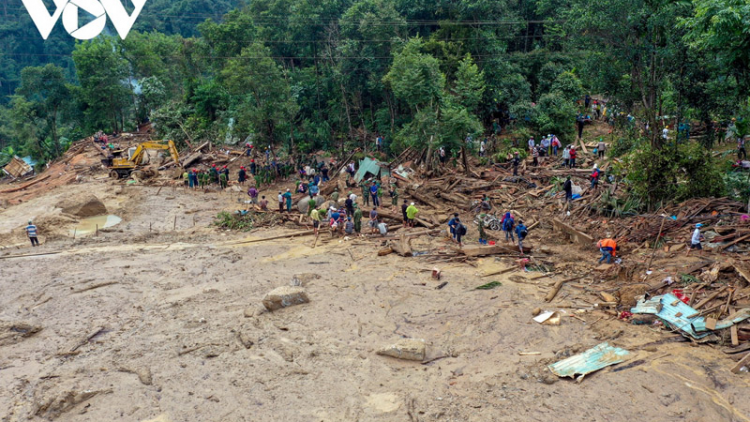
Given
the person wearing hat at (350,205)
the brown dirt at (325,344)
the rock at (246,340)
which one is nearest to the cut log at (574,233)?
the brown dirt at (325,344)

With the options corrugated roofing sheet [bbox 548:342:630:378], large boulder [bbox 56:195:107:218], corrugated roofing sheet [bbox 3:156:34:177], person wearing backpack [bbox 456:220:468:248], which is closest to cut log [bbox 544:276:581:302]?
corrugated roofing sheet [bbox 548:342:630:378]

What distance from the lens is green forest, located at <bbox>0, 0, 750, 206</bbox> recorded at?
1703cm

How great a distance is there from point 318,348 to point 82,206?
1789 cm

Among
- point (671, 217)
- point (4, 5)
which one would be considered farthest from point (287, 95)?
point (4, 5)

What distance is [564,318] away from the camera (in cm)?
1157

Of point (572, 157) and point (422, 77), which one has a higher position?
point (422, 77)

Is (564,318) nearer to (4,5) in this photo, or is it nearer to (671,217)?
(671,217)

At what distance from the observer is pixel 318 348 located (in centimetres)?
A: 1118

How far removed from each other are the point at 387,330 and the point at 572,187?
11535 mm

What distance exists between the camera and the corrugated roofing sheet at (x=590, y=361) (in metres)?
9.48

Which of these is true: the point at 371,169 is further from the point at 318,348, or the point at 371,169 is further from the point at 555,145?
the point at 318,348

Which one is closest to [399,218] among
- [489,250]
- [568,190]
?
[489,250]

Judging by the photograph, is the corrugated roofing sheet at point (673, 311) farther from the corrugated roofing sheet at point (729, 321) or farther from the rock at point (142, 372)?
the rock at point (142, 372)

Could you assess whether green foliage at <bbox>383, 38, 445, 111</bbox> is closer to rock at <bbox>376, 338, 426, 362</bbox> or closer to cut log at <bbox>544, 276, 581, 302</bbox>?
cut log at <bbox>544, 276, 581, 302</bbox>
